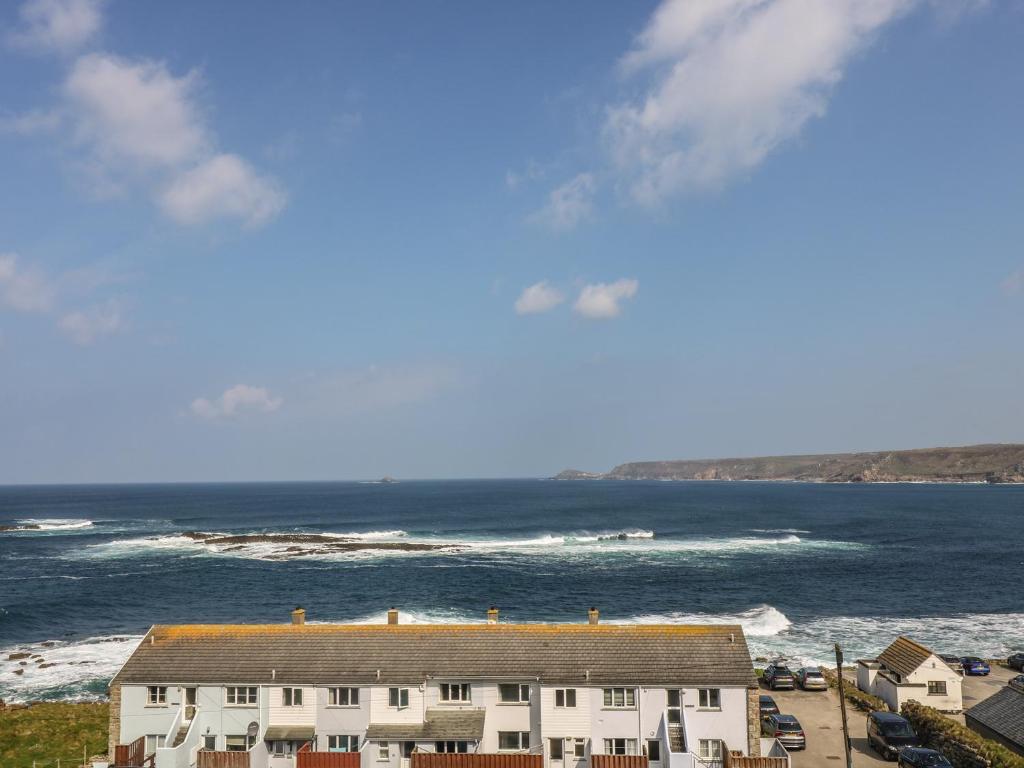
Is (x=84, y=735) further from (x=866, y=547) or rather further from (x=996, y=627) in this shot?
(x=866, y=547)

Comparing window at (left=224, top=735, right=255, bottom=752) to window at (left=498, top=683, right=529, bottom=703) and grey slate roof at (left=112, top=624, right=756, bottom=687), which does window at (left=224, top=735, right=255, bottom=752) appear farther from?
window at (left=498, top=683, right=529, bottom=703)

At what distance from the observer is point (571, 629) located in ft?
111

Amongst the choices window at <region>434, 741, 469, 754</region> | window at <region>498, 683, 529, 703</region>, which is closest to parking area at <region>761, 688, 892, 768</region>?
window at <region>498, 683, 529, 703</region>

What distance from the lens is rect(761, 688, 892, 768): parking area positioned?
114ft

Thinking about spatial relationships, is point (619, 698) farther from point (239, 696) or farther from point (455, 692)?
point (239, 696)

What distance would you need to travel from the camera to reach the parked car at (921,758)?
1267 inches

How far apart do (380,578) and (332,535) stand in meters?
53.0

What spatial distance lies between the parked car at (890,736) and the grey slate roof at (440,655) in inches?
366

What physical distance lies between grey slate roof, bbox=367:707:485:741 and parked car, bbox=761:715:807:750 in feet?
47.7

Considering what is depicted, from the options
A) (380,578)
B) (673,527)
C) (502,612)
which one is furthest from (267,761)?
(673,527)

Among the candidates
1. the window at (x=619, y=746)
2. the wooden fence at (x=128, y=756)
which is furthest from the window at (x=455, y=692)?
the wooden fence at (x=128, y=756)

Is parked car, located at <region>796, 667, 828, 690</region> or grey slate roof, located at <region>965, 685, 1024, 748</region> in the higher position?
grey slate roof, located at <region>965, 685, 1024, 748</region>

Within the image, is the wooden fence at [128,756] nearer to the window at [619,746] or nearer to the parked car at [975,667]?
the window at [619,746]

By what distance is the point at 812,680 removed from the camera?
152ft
